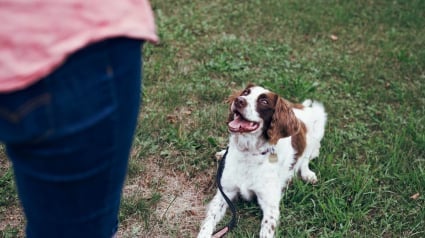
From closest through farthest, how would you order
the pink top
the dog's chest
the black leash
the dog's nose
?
the pink top
the black leash
the dog's nose
the dog's chest

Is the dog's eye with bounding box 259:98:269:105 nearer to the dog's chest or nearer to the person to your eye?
the dog's chest

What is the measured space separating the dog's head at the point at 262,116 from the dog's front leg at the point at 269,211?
0.33 metres

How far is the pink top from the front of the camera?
986mm

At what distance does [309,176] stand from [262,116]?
2.00 ft

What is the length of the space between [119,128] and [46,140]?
17cm

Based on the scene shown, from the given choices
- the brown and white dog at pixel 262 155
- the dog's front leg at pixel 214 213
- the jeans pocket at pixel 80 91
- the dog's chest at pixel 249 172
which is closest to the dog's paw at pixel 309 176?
the brown and white dog at pixel 262 155

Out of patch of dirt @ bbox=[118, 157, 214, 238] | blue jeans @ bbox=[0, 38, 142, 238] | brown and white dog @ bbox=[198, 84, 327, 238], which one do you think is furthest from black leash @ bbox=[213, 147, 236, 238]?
blue jeans @ bbox=[0, 38, 142, 238]

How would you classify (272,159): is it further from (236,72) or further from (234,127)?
(236,72)

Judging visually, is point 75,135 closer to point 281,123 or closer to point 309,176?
point 281,123

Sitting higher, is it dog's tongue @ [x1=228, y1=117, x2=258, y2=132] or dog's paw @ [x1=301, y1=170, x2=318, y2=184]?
dog's tongue @ [x1=228, y1=117, x2=258, y2=132]

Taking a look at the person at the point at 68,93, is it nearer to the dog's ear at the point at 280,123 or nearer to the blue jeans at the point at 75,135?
the blue jeans at the point at 75,135

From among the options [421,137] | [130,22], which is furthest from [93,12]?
[421,137]

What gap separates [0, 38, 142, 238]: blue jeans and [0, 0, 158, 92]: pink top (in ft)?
0.07

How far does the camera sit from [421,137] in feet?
12.4
